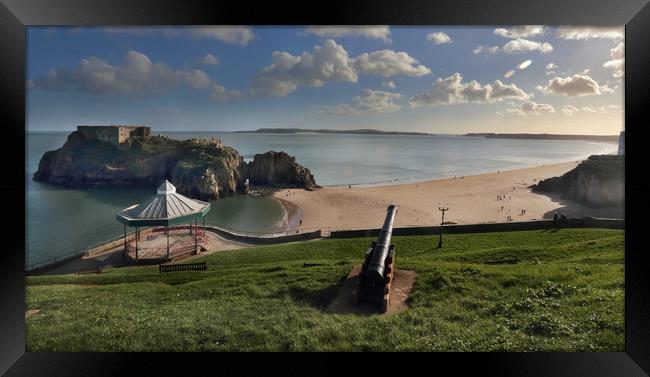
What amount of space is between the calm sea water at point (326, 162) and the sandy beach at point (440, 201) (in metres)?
0.28

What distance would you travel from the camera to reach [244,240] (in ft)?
18.9

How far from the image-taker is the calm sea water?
17.2 feet

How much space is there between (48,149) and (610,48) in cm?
794

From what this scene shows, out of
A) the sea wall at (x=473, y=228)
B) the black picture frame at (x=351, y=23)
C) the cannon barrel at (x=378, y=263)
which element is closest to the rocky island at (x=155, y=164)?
the sea wall at (x=473, y=228)

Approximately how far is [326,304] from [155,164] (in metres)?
4.29

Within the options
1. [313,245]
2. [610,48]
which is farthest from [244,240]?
[610,48]

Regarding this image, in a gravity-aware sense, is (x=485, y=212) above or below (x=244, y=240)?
above

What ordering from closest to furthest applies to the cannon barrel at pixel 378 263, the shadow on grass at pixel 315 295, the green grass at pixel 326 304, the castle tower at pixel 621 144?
→ the green grass at pixel 326 304
the castle tower at pixel 621 144
the cannon barrel at pixel 378 263
the shadow on grass at pixel 315 295

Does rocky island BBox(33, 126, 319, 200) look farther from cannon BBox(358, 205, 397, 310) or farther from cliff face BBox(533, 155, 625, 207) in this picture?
cliff face BBox(533, 155, 625, 207)

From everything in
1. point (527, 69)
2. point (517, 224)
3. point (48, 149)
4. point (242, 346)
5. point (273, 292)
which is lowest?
point (242, 346)

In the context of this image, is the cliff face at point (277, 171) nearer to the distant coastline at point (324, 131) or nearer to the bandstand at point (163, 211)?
the distant coastline at point (324, 131)

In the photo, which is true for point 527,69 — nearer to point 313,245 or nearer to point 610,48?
→ point 610,48

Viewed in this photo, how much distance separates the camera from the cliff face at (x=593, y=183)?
4189 millimetres

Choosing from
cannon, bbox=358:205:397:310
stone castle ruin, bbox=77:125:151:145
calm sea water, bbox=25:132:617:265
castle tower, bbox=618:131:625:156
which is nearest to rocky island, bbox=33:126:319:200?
stone castle ruin, bbox=77:125:151:145
